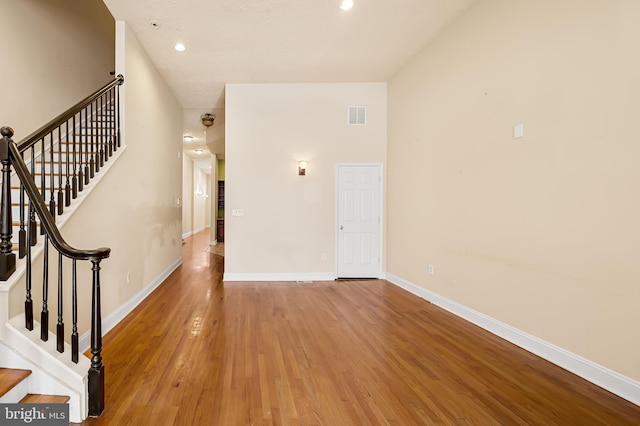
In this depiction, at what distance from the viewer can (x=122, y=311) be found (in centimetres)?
330

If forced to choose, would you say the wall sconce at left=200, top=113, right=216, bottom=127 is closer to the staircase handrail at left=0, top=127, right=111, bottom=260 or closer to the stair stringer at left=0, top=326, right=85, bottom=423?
the staircase handrail at left=0, top=127, right=111, bottom=260

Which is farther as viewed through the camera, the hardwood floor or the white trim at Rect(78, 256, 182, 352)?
the white trim at Rect(78, 256, 182, 352)

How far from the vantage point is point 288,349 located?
2.62 m

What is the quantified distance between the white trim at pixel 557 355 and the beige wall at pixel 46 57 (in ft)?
18.7

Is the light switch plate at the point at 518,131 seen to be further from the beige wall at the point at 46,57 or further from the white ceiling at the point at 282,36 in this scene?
the beige wall at the point at 46,57

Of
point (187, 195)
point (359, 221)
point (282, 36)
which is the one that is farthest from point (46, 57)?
point (187, 195)

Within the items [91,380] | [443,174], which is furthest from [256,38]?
[91,380]

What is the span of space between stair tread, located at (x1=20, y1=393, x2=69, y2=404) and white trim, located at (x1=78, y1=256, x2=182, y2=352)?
2.99 feet

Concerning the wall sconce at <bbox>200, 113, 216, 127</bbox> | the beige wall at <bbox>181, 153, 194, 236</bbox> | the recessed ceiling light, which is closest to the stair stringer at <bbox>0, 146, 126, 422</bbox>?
the recessed ceiling light

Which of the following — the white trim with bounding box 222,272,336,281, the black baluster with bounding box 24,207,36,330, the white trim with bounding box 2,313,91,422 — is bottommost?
the white trim with bounding box 222,272,336,281

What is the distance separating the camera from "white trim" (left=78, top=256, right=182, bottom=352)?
2589 mm

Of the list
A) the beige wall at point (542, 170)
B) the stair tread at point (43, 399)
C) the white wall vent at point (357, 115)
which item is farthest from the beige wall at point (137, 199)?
the beige wall at point (542, 170)

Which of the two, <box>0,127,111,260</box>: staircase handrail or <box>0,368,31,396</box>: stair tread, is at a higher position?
<box>0,127,111,260</box>: staircase handrail

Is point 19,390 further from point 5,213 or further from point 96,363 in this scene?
point 5,213
